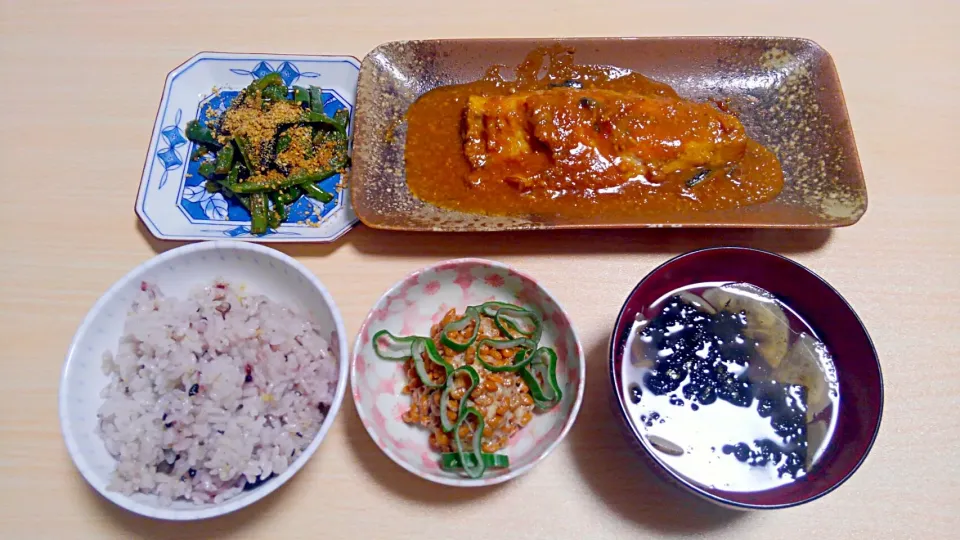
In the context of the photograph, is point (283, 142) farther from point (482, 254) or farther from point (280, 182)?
point (482, 254)

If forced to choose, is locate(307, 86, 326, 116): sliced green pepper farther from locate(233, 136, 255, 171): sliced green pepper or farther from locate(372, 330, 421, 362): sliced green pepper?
locate(372, 330, 421, 362): sliced green pepper

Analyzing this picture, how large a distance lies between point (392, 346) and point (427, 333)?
0.48 ft

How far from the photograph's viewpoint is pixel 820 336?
1699mm

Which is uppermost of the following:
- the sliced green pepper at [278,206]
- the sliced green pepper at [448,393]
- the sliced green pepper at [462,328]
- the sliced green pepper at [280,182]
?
the sliced green pepper at [280,182]

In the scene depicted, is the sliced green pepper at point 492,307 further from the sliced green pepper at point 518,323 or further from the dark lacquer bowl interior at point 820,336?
the dark lacquer bowl interior at point 820,336

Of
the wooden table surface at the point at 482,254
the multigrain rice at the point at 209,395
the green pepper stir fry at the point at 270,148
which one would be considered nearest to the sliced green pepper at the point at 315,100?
the green pepper stir fry at the point at 270,148

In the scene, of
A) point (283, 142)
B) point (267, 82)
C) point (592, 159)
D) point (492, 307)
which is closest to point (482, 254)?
point (492, 307)

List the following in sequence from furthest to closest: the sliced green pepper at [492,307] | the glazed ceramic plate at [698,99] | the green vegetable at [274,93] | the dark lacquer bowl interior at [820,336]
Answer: the green vegetable at [274,93], the glazed ceramic plate at [698,99], the sliced green pepper at [492,307], the dark lacquer bowl interior at [820,336]

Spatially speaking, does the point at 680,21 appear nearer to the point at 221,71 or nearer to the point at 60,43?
the point at 221,71

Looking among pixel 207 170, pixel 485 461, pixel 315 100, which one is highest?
pixel 315 100

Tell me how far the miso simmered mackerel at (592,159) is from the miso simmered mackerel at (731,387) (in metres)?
0.62

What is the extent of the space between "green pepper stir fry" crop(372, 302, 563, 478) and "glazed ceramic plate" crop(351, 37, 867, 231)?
38 centimetres

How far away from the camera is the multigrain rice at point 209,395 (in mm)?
1523

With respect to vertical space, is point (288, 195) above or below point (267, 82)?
below
